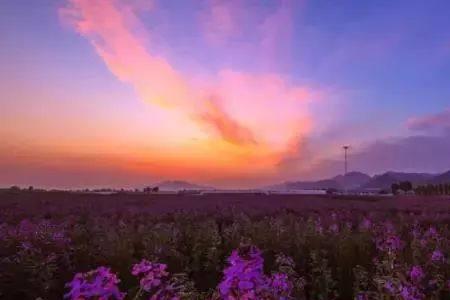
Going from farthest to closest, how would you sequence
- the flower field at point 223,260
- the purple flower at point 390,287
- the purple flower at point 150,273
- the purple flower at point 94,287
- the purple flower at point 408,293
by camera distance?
1. the flower field at point 223,260
2. the purple flower at point 390,287
3. the purple flower at point 408,293
4. the purple flower at point 150,273
5. the purple flower at point 94,287

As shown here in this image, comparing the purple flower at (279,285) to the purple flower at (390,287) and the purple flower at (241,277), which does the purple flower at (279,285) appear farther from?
the purple flower at (241,277)

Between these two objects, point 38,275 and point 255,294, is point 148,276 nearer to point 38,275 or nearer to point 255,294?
point 255,294

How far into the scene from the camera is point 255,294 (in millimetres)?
3959

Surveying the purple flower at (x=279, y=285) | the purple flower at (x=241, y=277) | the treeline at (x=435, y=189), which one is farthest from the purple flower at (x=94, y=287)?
the treeline at (x=435, y=189)

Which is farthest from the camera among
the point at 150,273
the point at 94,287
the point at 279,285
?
the point at 279,285

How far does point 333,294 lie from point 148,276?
6.41m

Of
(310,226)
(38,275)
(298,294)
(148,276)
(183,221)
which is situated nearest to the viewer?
(148,276)

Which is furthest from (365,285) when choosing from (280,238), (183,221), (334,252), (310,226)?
(183,221)

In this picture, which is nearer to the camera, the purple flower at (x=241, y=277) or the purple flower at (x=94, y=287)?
the purple flower at (x=94, y=287)

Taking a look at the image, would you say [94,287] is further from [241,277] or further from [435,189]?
[435,189]

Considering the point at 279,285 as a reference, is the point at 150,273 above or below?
above

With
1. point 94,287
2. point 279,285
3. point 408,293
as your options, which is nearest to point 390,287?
point 408,293

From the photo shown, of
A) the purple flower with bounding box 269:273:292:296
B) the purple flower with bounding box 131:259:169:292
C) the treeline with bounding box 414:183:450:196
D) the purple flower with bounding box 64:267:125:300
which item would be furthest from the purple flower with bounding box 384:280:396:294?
the treeline with bounding box 414:183:450:196

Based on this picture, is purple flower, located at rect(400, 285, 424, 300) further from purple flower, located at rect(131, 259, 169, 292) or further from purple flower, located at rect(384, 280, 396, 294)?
purple flower, located at rect(131, 259, 169, 292)
